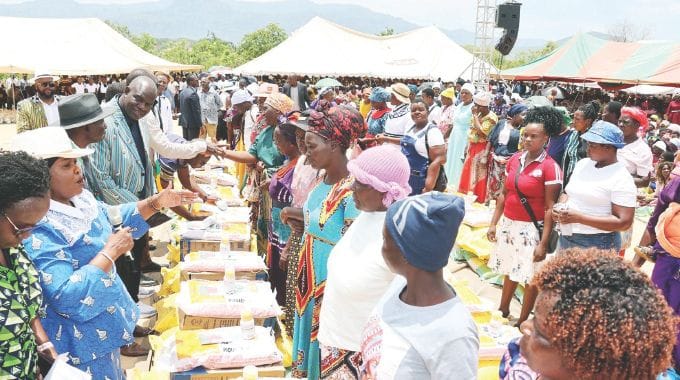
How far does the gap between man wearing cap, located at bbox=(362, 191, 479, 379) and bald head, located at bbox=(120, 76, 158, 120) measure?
9.80ft

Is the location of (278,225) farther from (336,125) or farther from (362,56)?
(362,56)

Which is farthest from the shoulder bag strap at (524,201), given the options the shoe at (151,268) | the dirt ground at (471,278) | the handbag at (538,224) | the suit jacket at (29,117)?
the suit jacket at (29,117)

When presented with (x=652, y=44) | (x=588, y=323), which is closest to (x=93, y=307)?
(x=588, y=323)

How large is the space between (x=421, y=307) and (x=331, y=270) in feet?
2.27

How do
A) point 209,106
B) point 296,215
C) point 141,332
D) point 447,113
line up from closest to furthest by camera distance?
point 296,215
point 141,332
point 447,113
point 209,106

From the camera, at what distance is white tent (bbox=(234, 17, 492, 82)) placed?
21969 mm

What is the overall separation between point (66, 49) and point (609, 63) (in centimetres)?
1807

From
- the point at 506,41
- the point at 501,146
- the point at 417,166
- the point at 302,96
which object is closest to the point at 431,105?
the point at 302,96

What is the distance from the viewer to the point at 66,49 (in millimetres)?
18234

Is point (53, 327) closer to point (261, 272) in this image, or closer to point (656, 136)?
point (261, 272)

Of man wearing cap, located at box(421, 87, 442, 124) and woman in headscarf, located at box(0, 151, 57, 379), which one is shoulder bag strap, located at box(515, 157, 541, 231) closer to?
woman in headscarf, located at box(0, 151, 57, 379)

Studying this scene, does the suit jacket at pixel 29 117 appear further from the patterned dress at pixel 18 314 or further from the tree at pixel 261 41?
the tree at pixel 261 41

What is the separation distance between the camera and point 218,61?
71.6 meters

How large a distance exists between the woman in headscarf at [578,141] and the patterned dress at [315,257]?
2.95 metres
